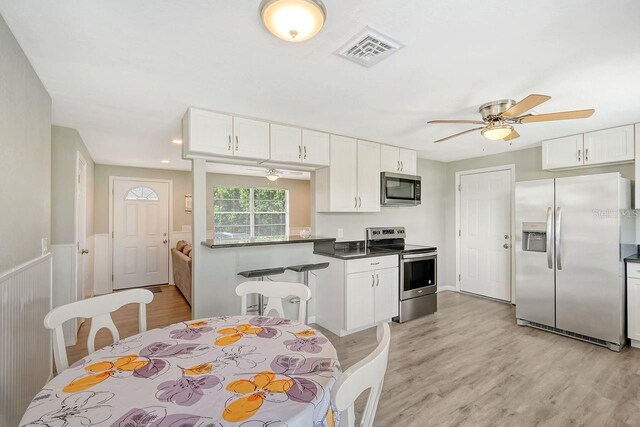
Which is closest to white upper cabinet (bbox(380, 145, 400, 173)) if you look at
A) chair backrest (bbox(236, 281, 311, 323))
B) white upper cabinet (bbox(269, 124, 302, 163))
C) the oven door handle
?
the oven door handle

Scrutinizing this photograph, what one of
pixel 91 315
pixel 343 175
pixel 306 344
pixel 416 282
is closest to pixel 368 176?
pixel 343 175

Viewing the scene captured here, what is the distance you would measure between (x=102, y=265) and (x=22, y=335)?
4.24m

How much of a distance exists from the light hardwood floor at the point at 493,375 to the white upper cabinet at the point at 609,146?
6.55ft

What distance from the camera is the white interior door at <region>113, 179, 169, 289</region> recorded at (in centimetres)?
559

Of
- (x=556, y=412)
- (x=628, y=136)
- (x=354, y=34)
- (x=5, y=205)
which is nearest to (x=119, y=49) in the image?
(x=5, y=205)

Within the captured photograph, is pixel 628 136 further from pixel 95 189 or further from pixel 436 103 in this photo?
pixel 95 189

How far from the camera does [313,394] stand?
998 mm

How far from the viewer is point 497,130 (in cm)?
258

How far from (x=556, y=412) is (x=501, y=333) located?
1.43 meters

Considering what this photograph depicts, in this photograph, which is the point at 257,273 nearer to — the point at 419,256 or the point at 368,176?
the point at 368,176

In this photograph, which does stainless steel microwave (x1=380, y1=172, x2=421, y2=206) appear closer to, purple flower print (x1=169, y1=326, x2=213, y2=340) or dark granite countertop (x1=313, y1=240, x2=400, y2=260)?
dark granite countertop (x1=313, y1=240, x2=400, y2=260)

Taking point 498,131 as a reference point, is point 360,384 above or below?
below

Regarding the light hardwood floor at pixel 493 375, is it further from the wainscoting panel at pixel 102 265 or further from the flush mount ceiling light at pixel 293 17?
the flush mount ceiling light at pixel 293 17

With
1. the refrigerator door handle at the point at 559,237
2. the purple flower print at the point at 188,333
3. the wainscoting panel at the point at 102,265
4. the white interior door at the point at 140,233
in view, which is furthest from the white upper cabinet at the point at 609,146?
the wainscoting panel at the point at 102,265
